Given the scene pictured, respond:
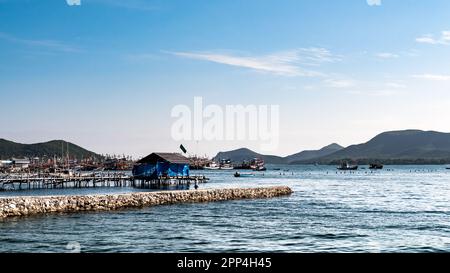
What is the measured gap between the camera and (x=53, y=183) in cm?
8219

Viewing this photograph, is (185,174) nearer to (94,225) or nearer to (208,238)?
(94,225)

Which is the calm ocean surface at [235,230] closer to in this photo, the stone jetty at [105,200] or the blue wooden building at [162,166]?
the stone jetty at [105,200]

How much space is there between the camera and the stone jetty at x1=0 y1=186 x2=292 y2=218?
120 feet

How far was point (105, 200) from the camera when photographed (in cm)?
4206

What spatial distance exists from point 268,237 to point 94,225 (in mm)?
11689

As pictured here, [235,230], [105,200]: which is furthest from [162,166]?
[235,230]

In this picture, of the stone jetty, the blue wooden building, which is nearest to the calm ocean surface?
the stone jetty

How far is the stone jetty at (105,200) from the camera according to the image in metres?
36.5

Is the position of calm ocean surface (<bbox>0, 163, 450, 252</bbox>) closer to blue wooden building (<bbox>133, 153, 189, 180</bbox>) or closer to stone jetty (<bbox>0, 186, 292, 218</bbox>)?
stone jetty (<bbox>0, 186, 292, 218</bbox>)

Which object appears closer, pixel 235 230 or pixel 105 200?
pixel 235 230

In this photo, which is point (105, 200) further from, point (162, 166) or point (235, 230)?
Result: point (162, 166)

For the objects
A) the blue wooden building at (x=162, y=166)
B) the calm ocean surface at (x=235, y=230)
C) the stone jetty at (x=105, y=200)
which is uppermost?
the blue wooden building at (x=162, y=166)

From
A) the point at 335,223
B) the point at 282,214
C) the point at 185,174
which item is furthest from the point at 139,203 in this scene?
the point at 185,174

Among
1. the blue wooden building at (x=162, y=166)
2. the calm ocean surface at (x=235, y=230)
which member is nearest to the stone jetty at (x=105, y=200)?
the calm ocean surface at (x=235, y=230)
